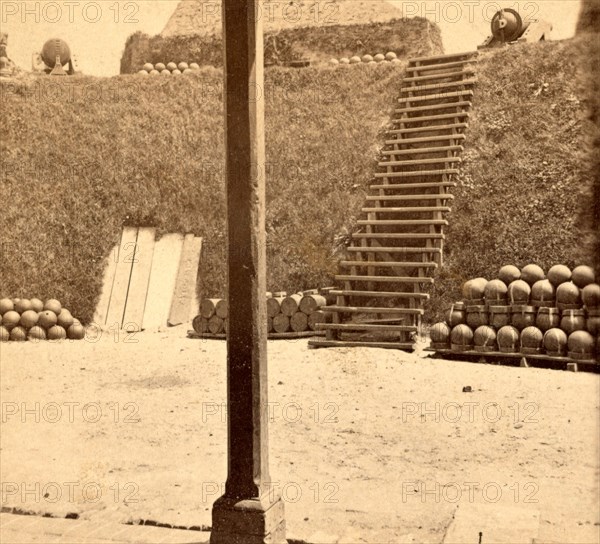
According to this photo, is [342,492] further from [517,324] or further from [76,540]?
[517,324]

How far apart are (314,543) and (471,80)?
11563 millimetres

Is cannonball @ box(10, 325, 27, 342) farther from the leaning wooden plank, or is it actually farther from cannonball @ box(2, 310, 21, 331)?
the leaning wooden plank

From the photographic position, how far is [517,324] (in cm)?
897

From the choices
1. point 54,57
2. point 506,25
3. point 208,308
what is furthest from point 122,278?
point 506,25

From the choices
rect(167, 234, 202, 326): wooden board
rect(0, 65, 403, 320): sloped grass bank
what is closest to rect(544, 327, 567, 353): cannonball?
rect(0, 65, 403, 320): sloped grass bank

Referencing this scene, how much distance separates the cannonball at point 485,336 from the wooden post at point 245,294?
578cm

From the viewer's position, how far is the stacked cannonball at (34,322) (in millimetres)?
11531

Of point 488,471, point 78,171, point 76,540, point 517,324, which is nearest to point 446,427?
point 488,471

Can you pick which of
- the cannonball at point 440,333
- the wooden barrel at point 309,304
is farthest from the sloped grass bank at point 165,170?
the cannonball at point 440,333

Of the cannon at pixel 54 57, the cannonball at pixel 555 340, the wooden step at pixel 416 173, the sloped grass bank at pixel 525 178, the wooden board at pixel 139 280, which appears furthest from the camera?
the cannon at pixel 54 57

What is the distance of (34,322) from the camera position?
1164 cm

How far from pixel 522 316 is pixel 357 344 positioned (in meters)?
2.42

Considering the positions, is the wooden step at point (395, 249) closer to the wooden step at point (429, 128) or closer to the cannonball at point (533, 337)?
the wooden step at point (429, 128)

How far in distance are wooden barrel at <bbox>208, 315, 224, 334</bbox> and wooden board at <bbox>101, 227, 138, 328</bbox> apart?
6.53ft
